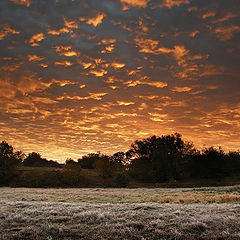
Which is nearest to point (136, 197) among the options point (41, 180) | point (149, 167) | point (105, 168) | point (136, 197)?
point (136, 197)

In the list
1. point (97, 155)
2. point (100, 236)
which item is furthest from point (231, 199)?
point (97, 155)

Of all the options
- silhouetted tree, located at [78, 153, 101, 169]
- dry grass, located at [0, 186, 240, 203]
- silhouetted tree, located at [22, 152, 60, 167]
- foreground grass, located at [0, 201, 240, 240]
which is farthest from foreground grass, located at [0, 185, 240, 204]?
silhouetted tree, located at [22, 152, 60, 167]

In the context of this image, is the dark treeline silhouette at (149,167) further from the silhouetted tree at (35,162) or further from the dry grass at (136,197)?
the silhouetted tree at (35,162)

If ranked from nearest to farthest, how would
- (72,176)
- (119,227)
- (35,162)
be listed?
(119,227)
(72,176)
(35,162)

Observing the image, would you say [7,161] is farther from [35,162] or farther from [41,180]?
[35,162]

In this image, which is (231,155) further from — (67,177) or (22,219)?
(22,219)

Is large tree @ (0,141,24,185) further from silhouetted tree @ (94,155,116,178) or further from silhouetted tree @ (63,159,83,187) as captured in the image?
silhouetted tree @ (94,155,116,178)

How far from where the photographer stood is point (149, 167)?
294 ft

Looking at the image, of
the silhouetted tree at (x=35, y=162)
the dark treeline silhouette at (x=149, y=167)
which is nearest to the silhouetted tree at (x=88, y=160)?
the silhouetted tree at (x=35, y=162)

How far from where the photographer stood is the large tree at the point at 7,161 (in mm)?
83938

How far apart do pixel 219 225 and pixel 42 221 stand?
326 inches

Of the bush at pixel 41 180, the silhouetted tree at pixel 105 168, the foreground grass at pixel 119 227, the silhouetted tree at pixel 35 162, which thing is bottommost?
the bush at pixel 41 180

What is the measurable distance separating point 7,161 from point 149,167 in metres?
49.4

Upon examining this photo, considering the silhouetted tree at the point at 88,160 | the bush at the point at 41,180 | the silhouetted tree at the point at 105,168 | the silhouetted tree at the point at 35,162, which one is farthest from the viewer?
the silhouetted tree at the point at 35,162
